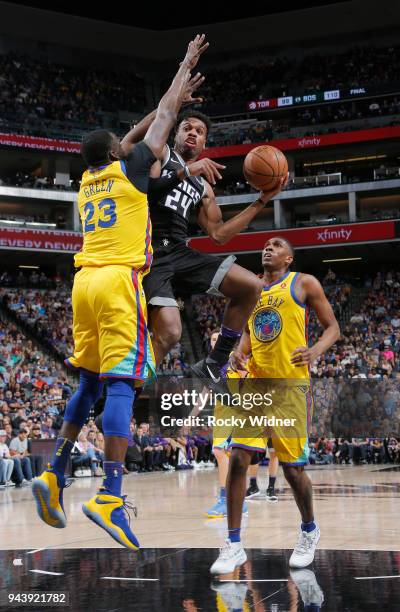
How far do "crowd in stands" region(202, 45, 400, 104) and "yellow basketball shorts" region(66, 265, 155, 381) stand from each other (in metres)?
32.9

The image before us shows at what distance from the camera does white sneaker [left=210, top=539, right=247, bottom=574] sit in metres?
6.02

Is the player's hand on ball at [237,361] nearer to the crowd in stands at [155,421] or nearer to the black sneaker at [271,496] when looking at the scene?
the black sneaker at [271,496]

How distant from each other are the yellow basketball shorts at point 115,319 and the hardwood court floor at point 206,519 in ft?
11.3

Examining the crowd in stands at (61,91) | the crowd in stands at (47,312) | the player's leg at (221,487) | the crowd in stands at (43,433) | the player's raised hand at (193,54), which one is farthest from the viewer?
the crowd in stands at (61,91)

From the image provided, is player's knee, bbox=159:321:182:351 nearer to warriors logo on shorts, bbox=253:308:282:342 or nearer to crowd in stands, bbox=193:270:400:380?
warriors logo on shorts, bbox=253:308:282:342

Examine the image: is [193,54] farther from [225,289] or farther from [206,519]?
[206,519]

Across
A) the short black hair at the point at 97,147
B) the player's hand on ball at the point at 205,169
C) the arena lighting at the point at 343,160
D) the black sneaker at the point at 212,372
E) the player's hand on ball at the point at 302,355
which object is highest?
the arena lighting at the point at 343,160

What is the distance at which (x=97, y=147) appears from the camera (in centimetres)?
474

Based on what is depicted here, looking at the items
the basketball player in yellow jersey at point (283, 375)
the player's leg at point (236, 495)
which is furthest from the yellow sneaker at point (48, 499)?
the player's leg at point (236, 495)

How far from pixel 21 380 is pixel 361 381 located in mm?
8790

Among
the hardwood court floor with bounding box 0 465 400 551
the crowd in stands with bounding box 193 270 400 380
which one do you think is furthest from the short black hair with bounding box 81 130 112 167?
the crowd in stands with bounding box 193 270 400 380

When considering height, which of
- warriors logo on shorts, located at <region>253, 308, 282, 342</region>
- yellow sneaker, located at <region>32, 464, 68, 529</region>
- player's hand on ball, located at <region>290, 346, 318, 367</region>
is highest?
warriors logo on shorts, located at <region>253, 308, 282, 342</region>

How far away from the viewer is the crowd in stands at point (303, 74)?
119ft

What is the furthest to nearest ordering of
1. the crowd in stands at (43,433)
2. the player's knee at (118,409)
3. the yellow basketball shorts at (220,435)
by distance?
1. the crowd in stands at (43,433)
2. the yellow basketball shorts at (220,435)
3. the player's knee at (118,409)
